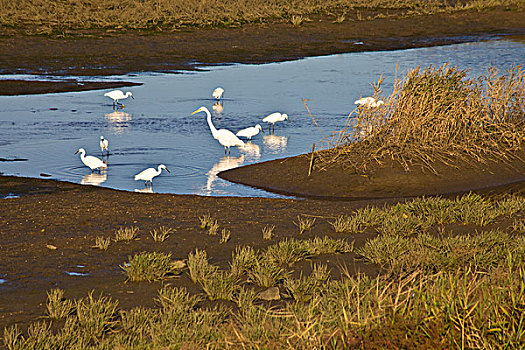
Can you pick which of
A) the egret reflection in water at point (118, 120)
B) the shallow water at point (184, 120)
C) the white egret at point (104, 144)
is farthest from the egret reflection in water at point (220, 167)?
the egret reflection in water at point (118, 120)

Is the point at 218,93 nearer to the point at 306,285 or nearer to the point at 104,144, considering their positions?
the point at 104,144

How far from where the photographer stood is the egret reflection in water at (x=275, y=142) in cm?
1574

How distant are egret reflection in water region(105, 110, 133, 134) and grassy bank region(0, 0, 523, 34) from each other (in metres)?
15.3

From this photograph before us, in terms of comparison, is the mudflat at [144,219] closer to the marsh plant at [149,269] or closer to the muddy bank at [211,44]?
the marsh plant at [149,269]

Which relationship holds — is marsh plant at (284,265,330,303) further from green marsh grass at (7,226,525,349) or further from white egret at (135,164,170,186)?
white egret at (135,164,170,186)

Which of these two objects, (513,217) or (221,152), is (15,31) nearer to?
(221,152)

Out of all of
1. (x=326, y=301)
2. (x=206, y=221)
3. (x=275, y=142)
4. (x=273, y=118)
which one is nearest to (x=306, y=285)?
(x=326, y=301)

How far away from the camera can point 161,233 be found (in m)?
8.63

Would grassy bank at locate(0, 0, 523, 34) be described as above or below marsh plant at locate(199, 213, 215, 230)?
above

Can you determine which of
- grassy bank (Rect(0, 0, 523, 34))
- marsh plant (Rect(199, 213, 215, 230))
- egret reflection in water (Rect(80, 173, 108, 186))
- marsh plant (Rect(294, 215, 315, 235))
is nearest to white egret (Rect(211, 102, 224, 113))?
egret reflection in water (Rect(80, 173, 108, 186))

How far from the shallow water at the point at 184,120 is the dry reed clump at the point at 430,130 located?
1.86 meters

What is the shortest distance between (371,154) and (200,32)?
23.6 metres

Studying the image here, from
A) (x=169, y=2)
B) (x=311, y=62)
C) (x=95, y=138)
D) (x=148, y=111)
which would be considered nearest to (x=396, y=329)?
(x=95, y=138)

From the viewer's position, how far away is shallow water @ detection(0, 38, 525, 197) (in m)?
13.5
